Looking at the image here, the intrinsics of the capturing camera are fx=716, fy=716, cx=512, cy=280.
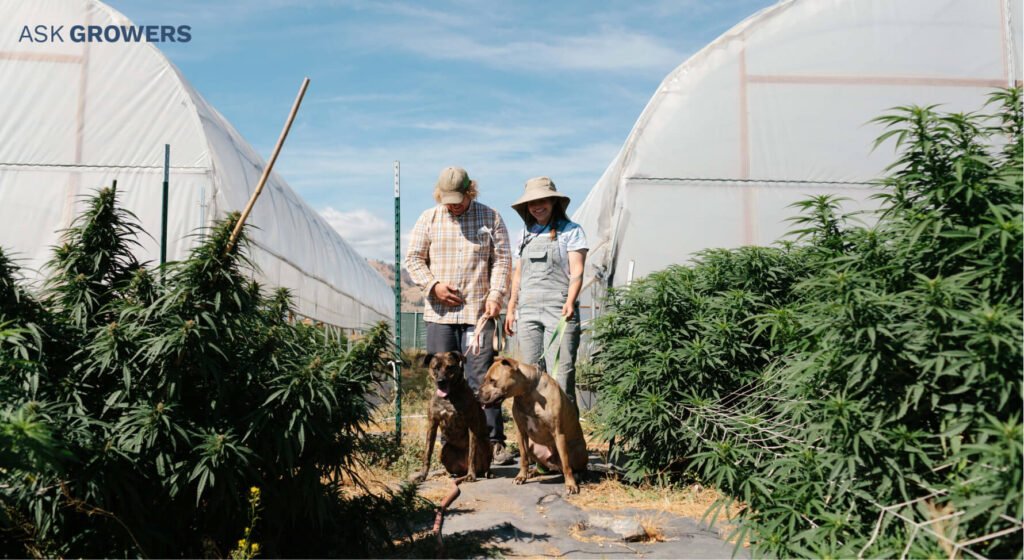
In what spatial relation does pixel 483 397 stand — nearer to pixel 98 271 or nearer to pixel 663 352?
pixel 663 352

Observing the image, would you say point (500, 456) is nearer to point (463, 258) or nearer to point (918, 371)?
point (463, 258)

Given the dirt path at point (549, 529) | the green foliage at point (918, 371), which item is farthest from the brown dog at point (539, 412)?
the green foliage at point (918, 371)

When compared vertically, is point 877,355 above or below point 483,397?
above

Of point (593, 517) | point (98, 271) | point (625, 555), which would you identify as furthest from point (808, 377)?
point (98, 271)

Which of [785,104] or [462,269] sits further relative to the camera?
[785,104]

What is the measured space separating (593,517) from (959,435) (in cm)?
Result: 239

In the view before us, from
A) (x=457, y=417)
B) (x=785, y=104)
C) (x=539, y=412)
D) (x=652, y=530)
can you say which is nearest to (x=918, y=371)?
(x=652, y=530)

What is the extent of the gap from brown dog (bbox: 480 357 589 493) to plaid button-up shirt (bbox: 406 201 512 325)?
803 millimetres

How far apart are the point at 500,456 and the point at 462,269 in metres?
1.75

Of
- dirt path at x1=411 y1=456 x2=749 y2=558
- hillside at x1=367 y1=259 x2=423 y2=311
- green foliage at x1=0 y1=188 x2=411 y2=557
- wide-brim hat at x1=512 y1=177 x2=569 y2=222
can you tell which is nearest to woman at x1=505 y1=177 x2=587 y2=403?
wide-brim hat at x1=512 y1=177 x2=569 y2=222

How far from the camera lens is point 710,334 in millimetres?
5125

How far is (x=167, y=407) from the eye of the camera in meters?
2.74

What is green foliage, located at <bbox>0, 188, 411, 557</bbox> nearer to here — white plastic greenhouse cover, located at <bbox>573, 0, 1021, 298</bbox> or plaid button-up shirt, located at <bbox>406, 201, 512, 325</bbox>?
plaid button-up shirt, located at <bbox>406, 201, 512, 325</bbox>

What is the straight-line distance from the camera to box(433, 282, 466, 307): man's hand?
18.8 feet
